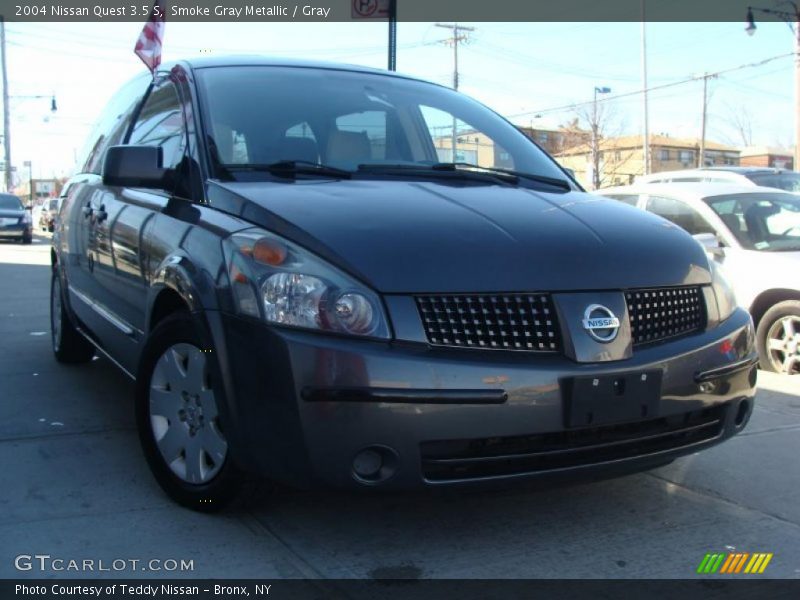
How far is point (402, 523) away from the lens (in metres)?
3.23

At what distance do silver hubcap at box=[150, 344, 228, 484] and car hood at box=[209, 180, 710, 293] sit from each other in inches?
→ 24.6

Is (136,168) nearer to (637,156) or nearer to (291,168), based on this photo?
(291,168)

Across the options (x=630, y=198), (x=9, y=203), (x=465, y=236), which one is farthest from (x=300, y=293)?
(x=9, y=203)

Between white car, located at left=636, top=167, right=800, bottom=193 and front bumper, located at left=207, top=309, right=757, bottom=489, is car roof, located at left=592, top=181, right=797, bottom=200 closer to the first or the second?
front bumper, located at left=207, top=309, right=757, bottom=489

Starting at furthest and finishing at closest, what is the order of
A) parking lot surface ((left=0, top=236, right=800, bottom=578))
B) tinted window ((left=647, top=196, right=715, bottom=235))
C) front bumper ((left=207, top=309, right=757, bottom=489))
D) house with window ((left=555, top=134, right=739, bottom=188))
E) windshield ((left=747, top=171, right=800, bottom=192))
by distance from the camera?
house with window ((left=555, top=134, right=739, bottom=188)), windshield ((left=747, top=171, right=800, bottom=192)), tinted window ((left=647, top=196, right=715, bottom=235)), parking lot surface ((left=0, top=236, right=800, bottom=578)), front bumper ((left=207, top=309, right=757, bottom=489))

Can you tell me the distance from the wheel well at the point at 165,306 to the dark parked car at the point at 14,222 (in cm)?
2409

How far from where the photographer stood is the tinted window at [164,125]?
12.6 ft

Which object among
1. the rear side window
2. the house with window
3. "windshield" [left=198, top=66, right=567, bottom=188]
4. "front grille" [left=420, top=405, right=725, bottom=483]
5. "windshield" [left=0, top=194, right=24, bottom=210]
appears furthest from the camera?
the house with window

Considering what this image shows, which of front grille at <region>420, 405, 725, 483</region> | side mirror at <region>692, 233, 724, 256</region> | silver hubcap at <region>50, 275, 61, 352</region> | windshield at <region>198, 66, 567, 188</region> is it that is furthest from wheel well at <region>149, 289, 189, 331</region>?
side mirror at <region>692, 233, 724, 256</region>

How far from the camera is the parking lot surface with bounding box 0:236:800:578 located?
2.88 metres

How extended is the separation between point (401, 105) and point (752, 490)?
8.15 ft

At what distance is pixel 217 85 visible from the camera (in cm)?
386
